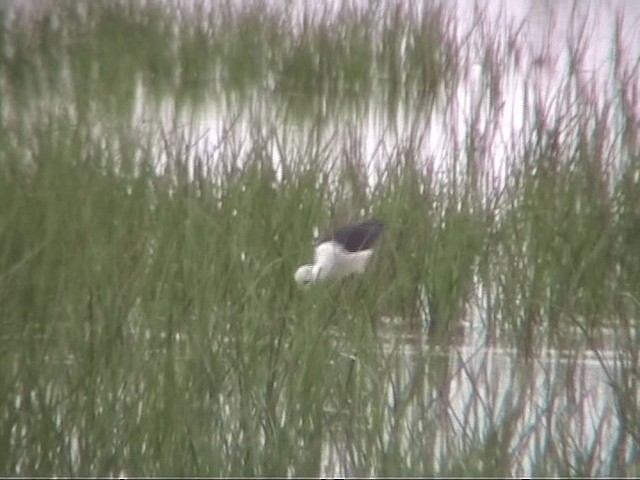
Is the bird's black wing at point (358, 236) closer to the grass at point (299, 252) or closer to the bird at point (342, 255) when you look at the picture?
the bird at point (342, 255)

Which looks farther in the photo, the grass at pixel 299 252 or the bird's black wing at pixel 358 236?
the bird's black wing at pixel 358 236

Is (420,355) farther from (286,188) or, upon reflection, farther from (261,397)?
(286,188)

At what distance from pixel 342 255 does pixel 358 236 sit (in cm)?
8

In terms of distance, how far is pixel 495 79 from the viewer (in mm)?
4289

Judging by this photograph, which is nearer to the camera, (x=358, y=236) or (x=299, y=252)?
(x=358, y=236)

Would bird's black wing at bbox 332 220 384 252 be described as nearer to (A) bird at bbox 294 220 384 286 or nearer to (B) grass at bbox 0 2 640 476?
(A) bird at bbox 294 220 384 286

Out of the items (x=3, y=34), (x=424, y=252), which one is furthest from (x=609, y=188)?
(x=3, y=34)

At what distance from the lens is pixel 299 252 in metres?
3.11

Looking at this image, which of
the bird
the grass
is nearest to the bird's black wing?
the bird

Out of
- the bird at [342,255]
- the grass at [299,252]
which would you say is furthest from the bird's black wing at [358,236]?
the grass at [299,252]

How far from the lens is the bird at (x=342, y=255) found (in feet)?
8.93

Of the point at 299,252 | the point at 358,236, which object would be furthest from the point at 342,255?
the point at 299,252

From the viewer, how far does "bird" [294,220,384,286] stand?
2723 mm

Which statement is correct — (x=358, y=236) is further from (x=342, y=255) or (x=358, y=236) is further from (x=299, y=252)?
(x=299, y=252)
